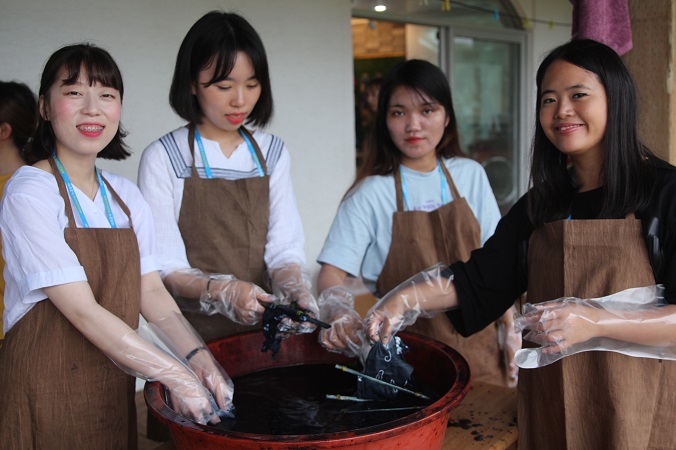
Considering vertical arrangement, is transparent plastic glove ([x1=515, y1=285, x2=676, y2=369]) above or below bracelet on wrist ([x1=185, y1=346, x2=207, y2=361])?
above

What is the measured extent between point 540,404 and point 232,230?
40.9 inches

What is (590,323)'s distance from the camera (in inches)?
53.6

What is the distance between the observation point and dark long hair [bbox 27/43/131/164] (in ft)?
4.96

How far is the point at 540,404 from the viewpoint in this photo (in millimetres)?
1597

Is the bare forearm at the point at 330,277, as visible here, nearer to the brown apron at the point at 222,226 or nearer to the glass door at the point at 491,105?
the brown apron at the point at 222,226

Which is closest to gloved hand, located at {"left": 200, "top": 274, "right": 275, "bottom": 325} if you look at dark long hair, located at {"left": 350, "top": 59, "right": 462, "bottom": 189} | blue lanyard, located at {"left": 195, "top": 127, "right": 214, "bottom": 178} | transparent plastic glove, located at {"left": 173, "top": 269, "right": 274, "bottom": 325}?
transparent plastic glove, located at {"left": 173, "top": 269, "right": 274, "bottom": 325}

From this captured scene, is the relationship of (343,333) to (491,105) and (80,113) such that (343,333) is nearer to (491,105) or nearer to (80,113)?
(80,113)

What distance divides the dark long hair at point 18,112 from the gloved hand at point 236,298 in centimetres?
115

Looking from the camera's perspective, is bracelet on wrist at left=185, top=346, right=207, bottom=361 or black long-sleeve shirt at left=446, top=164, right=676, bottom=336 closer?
bracelet on wrist at left=185, top=346, right=207, bottom=361

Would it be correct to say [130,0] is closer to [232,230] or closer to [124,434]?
[232,230]

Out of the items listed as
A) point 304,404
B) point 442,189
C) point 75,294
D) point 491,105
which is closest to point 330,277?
point 442,189

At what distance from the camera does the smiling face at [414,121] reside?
2176 mm

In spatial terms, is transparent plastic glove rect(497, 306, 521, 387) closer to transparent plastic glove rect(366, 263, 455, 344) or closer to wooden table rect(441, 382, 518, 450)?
wooden table rect(441, 382, 518, 450)

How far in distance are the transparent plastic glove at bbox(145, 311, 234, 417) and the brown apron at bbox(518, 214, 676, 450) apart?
2.59 feet
